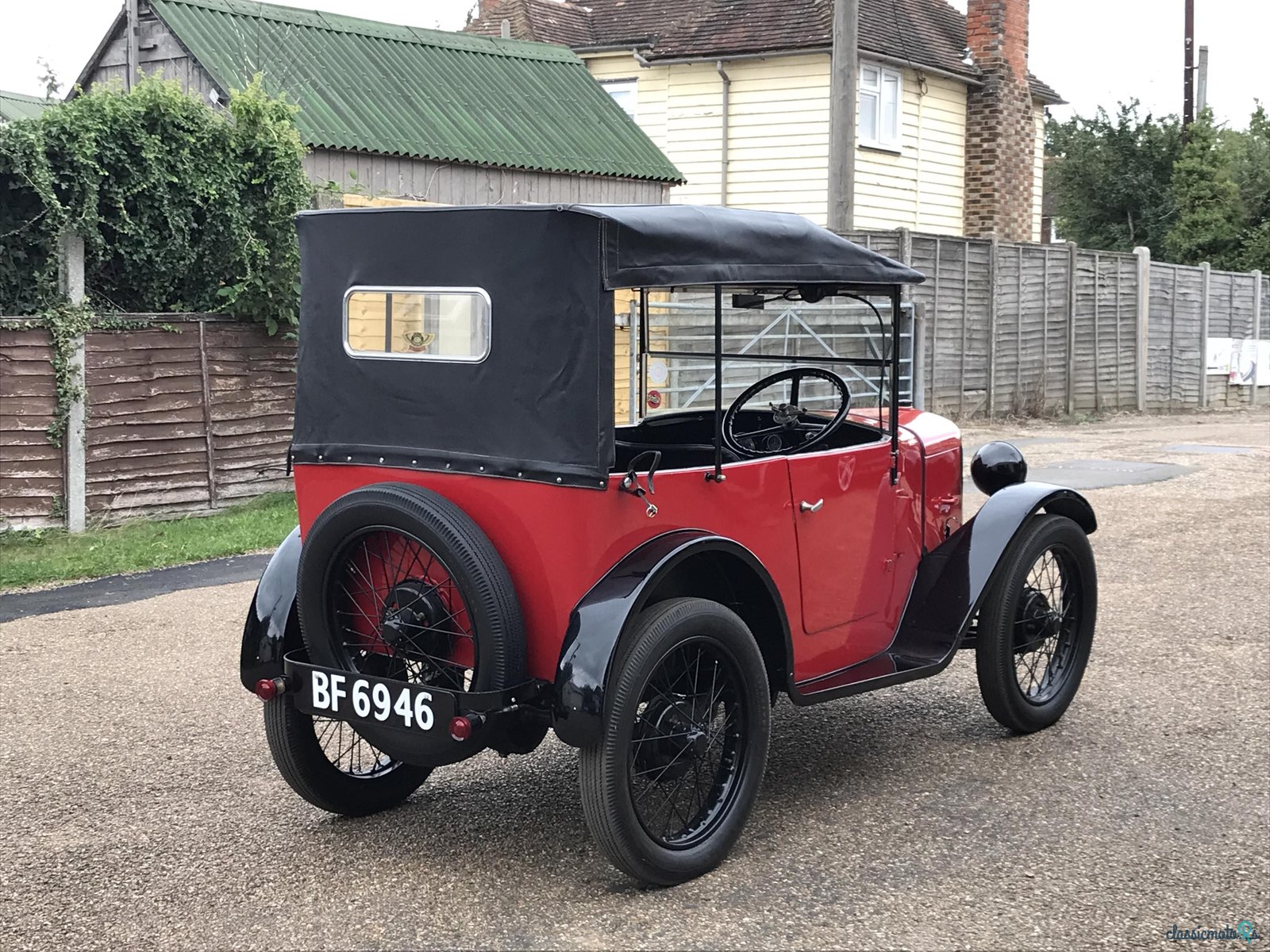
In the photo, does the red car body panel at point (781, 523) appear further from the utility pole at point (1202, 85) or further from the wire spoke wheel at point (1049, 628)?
the utility pole at point (1202, 85)

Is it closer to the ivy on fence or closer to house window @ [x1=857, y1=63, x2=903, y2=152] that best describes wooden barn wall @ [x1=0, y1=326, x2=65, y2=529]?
the ivy on fence

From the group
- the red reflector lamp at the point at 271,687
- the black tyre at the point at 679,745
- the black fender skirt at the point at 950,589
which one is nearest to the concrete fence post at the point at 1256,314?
the black fender skirt at the point at 950,589

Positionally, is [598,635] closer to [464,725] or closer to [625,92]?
[464,725]

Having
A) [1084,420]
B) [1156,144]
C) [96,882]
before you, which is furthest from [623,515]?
[1156,144]

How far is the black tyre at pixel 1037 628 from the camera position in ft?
16.3

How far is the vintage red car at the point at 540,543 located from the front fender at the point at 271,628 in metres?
0.01

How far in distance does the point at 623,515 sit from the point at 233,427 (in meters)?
7.19

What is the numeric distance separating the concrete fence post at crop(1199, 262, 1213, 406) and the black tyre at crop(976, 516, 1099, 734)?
18721 mm

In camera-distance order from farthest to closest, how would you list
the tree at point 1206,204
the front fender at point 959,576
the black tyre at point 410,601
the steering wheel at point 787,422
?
the tree at point 1206,204 < the steering wheel at point 787,422 < the front fender at point 959,576 < the black tyre at point 410,601

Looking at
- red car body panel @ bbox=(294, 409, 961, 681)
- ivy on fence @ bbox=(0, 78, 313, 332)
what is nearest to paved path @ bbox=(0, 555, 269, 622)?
ivy on fence @ bbox=(0, 78, 313, 332)

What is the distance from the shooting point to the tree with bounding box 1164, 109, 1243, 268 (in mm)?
28578

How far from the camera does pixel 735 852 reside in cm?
406

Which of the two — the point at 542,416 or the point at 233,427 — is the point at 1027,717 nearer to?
the point at 542,416

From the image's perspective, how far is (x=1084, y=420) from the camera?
1914 centimetres
